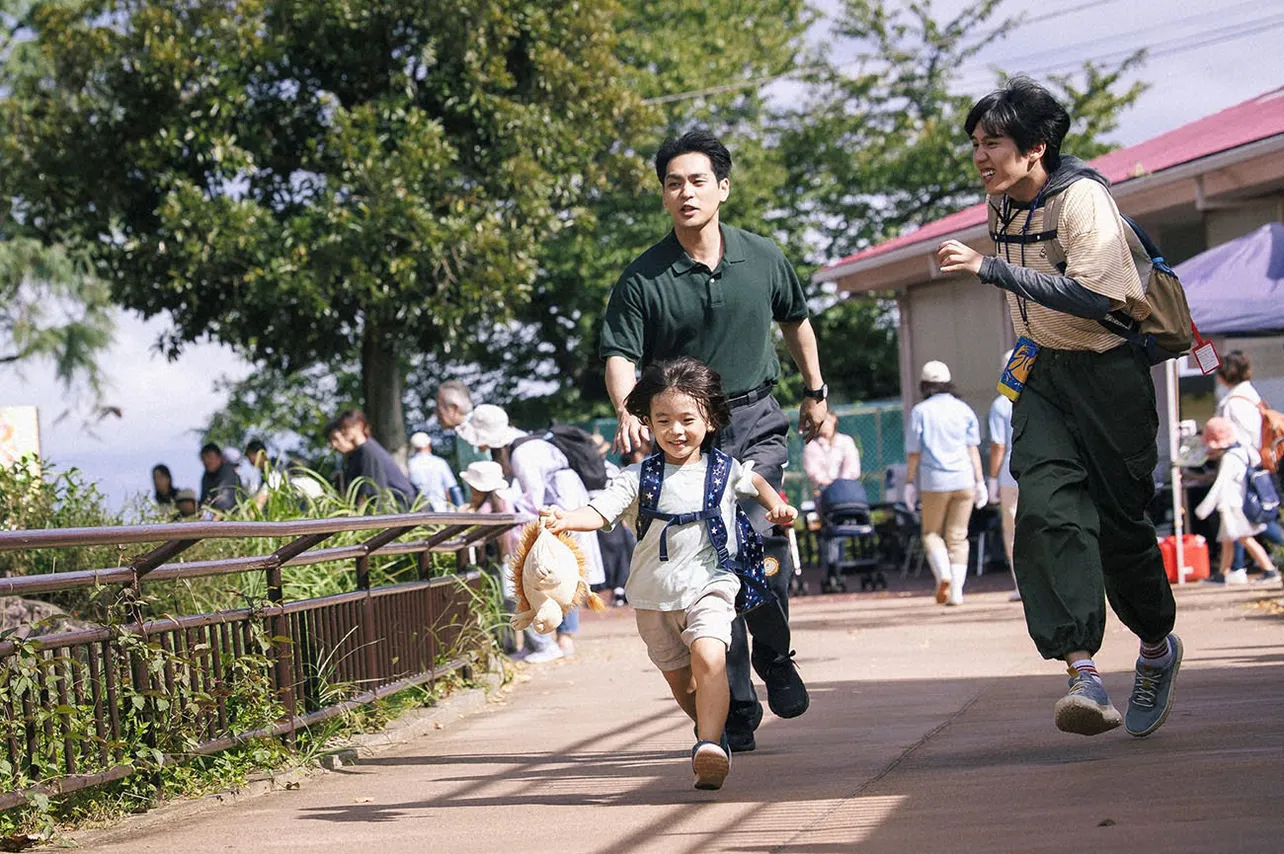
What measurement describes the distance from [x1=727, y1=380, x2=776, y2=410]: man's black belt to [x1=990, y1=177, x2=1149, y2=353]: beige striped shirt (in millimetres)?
914

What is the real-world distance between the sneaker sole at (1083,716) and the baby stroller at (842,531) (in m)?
12.4

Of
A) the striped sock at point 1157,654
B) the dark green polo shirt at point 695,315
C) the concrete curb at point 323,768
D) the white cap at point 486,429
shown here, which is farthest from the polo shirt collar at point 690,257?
the white cap at point 486,429

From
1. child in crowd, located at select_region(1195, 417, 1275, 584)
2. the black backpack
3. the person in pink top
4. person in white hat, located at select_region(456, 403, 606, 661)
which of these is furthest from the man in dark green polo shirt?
the person in pink top

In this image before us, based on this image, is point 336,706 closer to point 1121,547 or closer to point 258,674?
point 258,674

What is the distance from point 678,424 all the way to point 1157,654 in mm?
1709

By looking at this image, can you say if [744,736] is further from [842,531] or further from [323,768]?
[842,531]

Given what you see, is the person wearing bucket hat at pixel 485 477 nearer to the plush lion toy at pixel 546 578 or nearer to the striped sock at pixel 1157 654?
the plush lion toy at pixel 546 578

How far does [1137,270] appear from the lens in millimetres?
5578

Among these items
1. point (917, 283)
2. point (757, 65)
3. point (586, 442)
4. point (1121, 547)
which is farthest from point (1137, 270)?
point (757, 65)

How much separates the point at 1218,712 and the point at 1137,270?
177cm

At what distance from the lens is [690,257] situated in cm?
616

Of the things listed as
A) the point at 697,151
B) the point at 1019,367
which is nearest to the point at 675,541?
the point at 1019,367

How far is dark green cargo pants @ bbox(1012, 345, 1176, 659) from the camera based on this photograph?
213 inches

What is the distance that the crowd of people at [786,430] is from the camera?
5398mm
